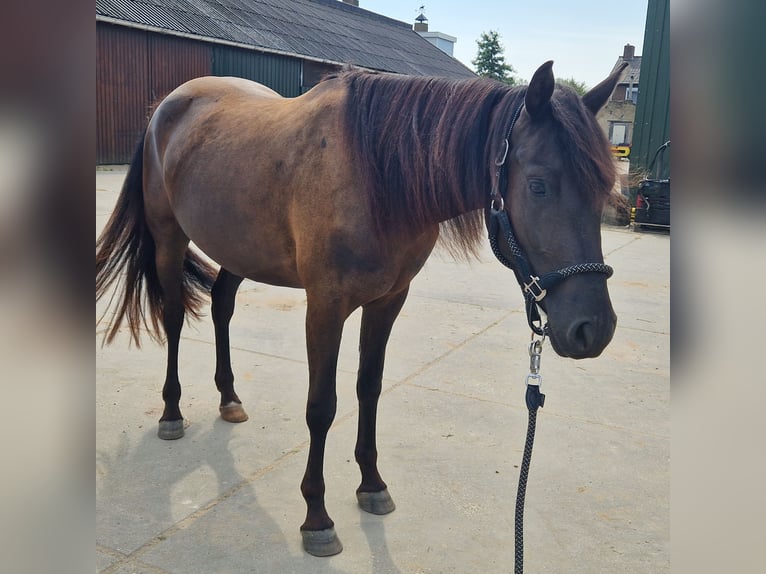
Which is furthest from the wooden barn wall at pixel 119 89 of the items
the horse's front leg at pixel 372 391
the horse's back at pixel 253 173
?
the horse's front leg at pixel 372 391

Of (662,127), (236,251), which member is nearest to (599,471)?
(236,251)

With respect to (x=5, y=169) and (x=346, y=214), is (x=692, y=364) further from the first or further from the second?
(x=346, y=214)

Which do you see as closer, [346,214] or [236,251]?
[346,214]

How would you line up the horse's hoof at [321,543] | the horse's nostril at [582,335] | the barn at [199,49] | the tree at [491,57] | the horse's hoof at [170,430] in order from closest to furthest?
the horse's nostril at [582,335] < the horse's hoof at [321,543] < the horse's hoof at [170,430] < the barn at [199,49] < the tree at [491,57]

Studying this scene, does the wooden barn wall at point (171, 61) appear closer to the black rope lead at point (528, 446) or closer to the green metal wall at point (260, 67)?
the green metal wall at point (260, 67)

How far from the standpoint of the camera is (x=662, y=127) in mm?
10711

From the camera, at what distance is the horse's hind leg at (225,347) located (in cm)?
337

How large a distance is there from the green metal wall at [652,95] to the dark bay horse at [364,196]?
8853 mm

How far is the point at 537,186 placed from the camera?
179 cm

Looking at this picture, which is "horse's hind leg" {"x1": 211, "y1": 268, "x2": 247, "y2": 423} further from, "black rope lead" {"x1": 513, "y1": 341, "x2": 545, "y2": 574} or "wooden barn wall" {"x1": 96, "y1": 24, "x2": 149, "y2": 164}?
"wooden barn wall" {"x1": 96, "y1": 24, "x2": 149, "y2": 164}

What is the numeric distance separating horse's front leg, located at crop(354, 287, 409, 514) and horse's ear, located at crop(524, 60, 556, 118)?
39.2 inches

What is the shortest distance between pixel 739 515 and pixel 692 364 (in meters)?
0.12

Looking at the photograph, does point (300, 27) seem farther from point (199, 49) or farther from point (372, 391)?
point (372, 391)

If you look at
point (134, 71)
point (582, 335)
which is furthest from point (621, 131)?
point (582, 335)
